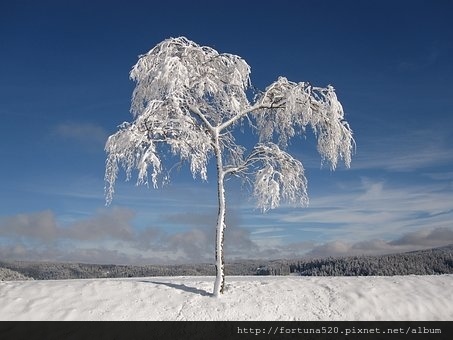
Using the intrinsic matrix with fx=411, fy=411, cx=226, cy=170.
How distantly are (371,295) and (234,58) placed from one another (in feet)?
38.0

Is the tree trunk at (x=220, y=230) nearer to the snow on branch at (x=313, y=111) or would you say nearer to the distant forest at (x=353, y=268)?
the snow on branch at (x=313, y=111)

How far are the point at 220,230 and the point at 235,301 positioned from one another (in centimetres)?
296

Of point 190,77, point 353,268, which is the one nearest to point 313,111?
point 190,77

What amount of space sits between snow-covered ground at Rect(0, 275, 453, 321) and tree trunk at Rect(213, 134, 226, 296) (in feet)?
1.91

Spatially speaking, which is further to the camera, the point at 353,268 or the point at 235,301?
the point at 353,268

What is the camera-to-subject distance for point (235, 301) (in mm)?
15922

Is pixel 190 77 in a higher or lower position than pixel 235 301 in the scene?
higher

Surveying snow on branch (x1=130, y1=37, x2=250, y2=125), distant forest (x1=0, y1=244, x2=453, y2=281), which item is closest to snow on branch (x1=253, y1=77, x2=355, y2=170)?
snow on branch (x1=130, y1=37, x2=250, y2=125)

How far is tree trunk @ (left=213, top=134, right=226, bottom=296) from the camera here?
16656 mm

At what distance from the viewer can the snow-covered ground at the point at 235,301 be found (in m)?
15.0
